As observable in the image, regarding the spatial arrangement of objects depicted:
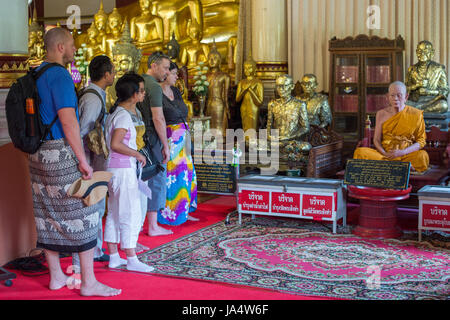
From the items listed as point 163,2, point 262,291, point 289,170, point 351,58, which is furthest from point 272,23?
point 262,291

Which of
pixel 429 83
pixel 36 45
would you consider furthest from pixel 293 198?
pixel 36 45

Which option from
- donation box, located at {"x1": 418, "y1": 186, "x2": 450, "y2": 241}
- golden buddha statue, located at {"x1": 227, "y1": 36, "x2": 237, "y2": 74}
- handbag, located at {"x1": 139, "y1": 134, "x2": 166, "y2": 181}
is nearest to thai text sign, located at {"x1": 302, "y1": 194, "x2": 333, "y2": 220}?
donation box, located at {"x1": 418, "y1": 186, "x2": 450, "y2": 241}

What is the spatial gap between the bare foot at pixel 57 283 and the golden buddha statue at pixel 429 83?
5260mm

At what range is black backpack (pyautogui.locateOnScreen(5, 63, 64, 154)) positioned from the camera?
11.8 ft

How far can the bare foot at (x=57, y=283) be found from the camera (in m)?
4.00

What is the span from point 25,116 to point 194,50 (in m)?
6.56

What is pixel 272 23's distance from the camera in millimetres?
9266

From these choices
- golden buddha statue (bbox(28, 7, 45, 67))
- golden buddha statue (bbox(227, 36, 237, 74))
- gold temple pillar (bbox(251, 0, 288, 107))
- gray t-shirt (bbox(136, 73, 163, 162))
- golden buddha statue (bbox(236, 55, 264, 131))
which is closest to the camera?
gray t-shirt (bbox(136, 73, 163, 162))

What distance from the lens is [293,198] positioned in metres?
5.66

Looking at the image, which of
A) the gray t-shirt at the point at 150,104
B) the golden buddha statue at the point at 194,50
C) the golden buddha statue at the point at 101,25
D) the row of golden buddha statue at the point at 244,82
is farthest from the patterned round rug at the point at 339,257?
the golden buddha statue at the point at 101,25

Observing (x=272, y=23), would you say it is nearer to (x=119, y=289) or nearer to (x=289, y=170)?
(x=289, y=170)

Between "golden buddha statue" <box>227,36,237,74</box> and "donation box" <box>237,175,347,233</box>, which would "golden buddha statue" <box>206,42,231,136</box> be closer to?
"golden buddha statue" <box>227,36,237,74</box>

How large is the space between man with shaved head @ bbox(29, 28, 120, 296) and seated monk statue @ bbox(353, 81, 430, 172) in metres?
3.27

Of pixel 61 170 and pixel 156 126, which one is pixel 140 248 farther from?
pixel 61 170
